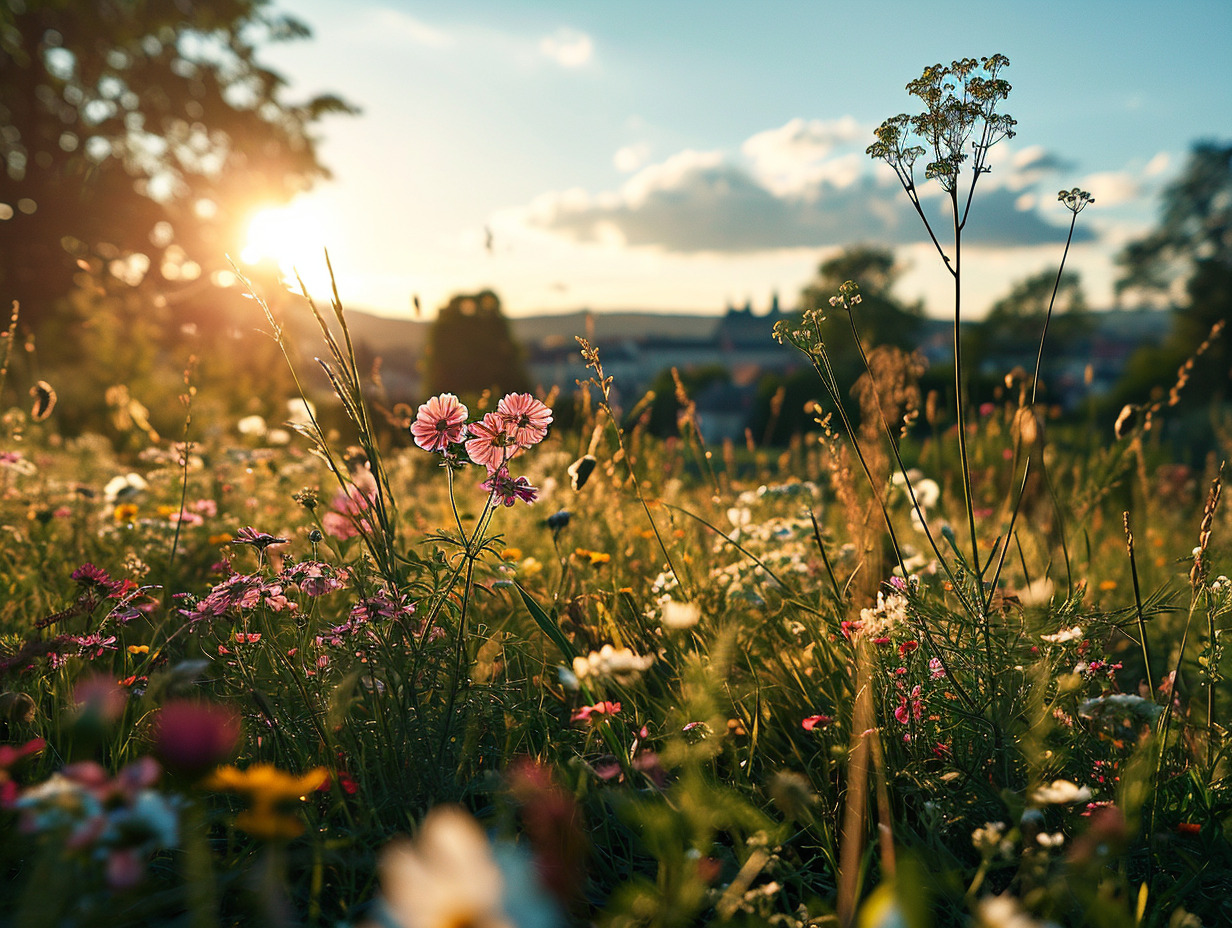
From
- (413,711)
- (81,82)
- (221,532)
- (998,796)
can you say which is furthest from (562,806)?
(81,82)

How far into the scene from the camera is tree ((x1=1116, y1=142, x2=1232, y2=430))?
23953 millimetres

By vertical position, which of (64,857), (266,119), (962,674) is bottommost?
(962,674)

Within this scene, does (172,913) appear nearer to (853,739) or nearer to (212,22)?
(853,739)

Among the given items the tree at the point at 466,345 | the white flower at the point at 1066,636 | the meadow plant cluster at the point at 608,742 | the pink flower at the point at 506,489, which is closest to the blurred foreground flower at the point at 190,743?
the meadow plant cluster at the point at 608,742

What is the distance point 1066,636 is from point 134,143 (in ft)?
70.4

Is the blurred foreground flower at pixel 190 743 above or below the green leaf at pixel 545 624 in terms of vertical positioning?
above

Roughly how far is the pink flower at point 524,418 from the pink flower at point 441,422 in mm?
80

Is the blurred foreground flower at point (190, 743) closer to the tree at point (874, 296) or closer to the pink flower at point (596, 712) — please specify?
the pink flower at point (596, 712)

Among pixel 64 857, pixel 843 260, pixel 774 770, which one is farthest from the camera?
pixel 843 260

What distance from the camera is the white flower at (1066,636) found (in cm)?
139

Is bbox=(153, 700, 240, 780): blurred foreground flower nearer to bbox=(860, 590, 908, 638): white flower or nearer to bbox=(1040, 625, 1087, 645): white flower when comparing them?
bbox=(860, 590, 908, 638): white flower

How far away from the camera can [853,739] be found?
141cm

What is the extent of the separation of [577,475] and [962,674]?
38.6 inches

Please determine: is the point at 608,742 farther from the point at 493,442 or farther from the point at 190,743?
the point at 190,743
